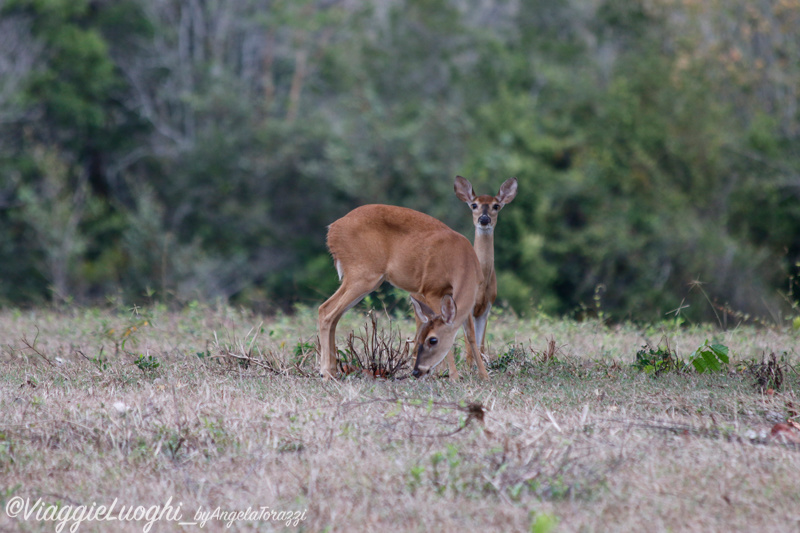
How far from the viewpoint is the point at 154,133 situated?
29203 mm

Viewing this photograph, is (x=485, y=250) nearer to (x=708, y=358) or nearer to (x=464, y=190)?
(x=464, y=190)

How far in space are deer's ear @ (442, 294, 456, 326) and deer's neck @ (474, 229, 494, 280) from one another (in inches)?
39.9

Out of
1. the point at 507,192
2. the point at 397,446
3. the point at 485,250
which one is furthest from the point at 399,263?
the point at 397,446

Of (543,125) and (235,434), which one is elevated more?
(235,434)

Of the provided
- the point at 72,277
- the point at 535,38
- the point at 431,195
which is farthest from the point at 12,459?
the point at 535,38

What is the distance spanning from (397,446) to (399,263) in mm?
2695

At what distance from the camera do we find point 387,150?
1072 inches

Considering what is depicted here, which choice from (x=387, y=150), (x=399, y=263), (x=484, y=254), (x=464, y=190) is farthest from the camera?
(x=387, y=150)

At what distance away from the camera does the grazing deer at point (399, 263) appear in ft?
23.0

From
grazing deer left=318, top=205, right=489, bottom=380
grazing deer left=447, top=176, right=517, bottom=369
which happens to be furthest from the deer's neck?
grazing deer left=318, top=205, right=489, bottom=380

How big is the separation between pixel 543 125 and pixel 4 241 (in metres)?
15.4

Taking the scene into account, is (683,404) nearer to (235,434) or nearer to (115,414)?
(235,434)

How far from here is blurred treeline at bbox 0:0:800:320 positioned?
2394 cm

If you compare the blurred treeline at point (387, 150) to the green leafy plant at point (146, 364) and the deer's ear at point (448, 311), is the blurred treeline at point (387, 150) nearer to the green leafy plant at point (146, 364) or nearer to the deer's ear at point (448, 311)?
the green leafy plant at point (146, 364)
